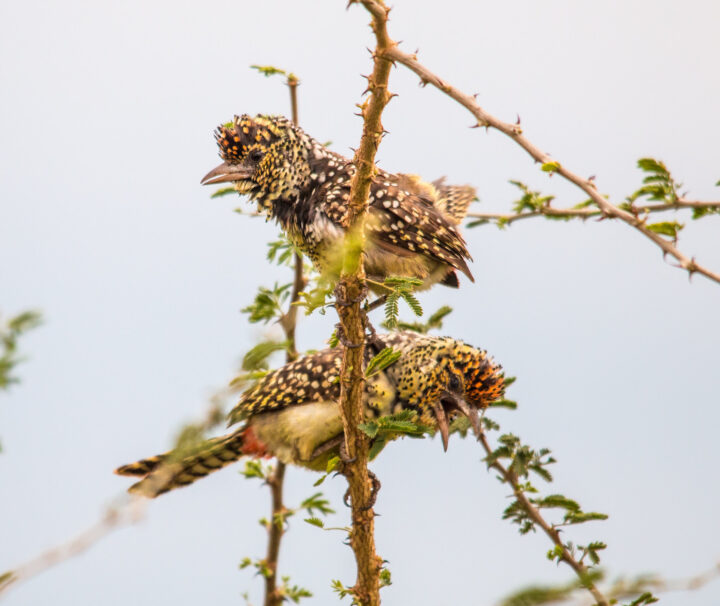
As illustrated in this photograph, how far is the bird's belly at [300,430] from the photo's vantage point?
4.09 m

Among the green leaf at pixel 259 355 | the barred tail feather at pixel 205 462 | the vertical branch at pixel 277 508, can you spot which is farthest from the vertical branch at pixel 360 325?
the vertical branch at pixel 277 508

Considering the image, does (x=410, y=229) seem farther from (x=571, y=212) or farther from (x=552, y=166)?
(x=552, y=166)

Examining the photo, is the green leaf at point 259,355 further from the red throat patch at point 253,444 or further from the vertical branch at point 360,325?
the red throat patch at point 253,444

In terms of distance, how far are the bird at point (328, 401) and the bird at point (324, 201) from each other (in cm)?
40

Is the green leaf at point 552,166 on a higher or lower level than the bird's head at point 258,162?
lower

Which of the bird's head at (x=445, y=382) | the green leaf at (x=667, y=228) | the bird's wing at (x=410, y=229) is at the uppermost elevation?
the bird's wing at (x=410, y=229)

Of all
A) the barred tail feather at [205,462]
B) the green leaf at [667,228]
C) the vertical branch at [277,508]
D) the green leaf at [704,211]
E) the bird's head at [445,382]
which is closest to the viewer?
the green leaf at [667,228]

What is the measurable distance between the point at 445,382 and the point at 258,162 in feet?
4.76

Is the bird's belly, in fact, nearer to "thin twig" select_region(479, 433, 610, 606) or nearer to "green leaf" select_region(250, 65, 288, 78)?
"thin twig" select_region(479, 433, 610, 606)

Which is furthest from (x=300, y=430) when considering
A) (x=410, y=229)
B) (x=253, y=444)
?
(x=410, y=229)

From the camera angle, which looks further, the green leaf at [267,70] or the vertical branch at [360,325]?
the green leaf at [267,70]

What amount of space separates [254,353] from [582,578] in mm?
1163

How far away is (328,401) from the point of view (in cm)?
412

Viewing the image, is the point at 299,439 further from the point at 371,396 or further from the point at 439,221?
the point at 439,221
